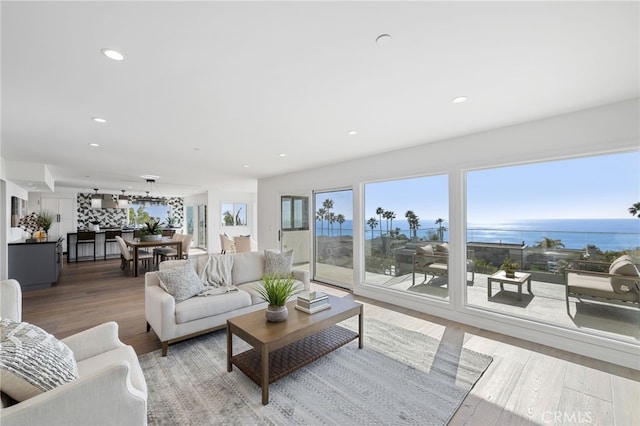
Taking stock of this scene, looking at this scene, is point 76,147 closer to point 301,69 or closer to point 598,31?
point 301,69

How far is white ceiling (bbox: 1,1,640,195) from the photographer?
1438 millimetres

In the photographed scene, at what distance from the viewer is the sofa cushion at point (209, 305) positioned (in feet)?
9.07

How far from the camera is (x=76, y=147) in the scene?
4.04 metres

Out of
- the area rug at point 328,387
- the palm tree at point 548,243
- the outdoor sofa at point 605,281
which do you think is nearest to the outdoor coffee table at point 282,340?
the area rug at point 328,387

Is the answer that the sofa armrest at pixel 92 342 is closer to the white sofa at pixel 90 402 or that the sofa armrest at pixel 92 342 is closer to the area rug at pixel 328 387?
the white sofa at pixel 90 402

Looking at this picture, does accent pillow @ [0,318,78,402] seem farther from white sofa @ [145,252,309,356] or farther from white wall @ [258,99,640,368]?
white wall @ [258,99,640,368]

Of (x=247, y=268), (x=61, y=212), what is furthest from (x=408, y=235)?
(x=61, y=212)

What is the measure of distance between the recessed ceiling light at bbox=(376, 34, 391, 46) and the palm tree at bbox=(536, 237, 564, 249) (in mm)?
3022

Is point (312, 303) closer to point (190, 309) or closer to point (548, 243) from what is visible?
point (190, 309)

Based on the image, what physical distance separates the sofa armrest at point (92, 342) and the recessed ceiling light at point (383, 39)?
2.58 metres

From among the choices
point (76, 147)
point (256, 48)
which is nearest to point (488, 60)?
point (256, 48)

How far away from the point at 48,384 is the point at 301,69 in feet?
7.47

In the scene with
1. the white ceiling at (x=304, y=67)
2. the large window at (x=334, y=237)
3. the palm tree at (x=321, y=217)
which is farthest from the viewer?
the palm tree at (x=321, y=217)

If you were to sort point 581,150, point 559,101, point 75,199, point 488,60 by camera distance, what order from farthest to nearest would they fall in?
point 75,199, point 581,150, point 559,101, point 488,60
